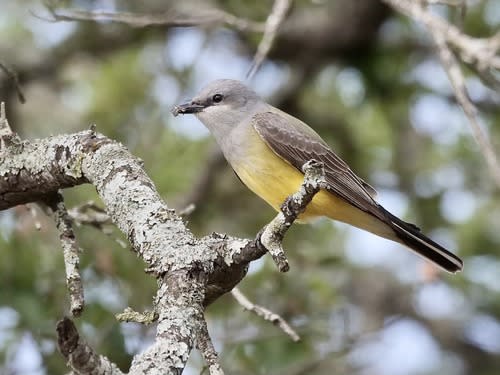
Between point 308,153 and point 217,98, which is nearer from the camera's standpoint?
point 308,153

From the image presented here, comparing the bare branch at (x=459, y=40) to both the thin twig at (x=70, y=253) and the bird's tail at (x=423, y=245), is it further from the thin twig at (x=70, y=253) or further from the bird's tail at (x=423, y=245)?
the thin twig at (x=70, y=253)

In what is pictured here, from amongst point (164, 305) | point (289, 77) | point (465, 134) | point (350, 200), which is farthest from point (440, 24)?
point (465, 134)

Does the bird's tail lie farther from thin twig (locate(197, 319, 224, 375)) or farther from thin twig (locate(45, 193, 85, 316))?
thin twig (locate(197, 319, 224, 375))

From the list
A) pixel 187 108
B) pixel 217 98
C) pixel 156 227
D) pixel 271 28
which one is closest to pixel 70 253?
pixel 156 227

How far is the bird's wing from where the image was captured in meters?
4.79

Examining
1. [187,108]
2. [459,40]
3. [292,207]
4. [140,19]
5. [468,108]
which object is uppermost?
[459,40]

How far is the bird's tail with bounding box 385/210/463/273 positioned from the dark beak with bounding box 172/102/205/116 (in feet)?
4.10

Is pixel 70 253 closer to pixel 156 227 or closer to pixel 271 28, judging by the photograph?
pixel 156 227

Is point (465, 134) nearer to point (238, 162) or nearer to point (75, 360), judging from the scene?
point (238, 162)

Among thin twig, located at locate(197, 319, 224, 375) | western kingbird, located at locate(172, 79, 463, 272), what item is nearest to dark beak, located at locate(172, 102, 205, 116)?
western kingbird, located at locate(172, 79, 463, 272)

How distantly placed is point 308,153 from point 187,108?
77 cm

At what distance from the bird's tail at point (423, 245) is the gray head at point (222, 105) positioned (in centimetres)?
106

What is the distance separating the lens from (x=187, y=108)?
514cm

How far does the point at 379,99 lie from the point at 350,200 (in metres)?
2.89
